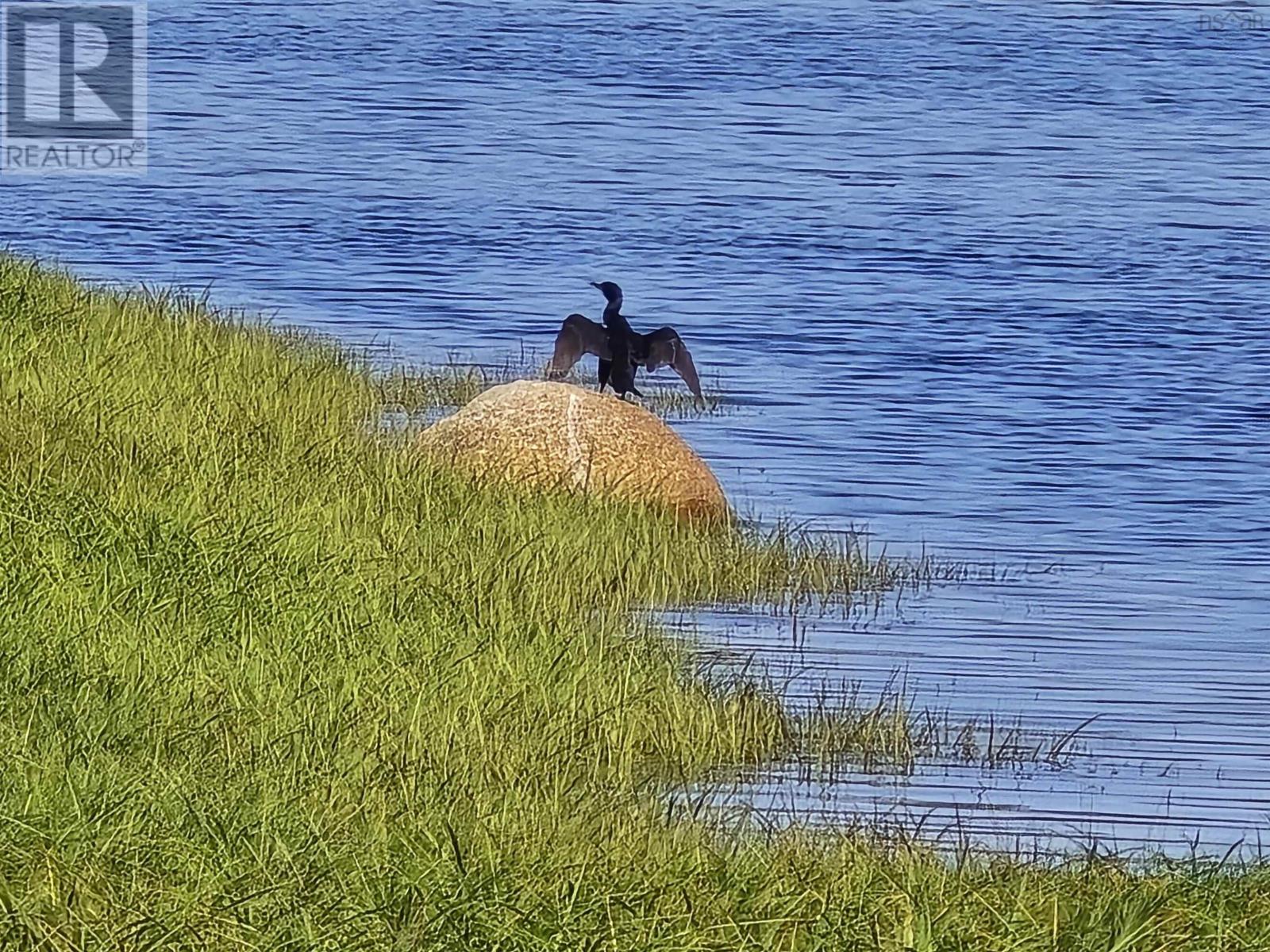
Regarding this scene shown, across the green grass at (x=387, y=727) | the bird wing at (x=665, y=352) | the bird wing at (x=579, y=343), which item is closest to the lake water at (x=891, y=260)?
the bird wing at (x=665, y=352)

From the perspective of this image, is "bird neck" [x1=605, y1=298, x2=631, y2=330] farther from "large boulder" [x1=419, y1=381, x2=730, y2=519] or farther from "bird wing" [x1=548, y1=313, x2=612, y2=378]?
"large boulder" [x1=419, y1=381, x2=730, y2=519]

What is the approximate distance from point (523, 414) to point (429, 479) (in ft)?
2.35

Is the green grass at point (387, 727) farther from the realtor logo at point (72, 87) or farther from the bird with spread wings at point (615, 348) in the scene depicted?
the realtor logo at point (72, 87)

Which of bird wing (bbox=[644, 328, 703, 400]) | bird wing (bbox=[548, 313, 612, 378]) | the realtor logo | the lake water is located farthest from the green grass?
the realtor logo

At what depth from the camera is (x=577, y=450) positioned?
488 inches

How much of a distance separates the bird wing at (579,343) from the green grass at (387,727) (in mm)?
2647

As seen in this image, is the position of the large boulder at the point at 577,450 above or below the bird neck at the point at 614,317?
above

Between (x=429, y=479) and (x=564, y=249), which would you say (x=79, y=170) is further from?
(x=429, y=479)

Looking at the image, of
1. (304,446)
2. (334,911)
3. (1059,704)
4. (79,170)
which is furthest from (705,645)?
(79,170)

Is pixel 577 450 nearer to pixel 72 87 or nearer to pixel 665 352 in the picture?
pixel 665 352

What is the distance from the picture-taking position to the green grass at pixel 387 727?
6.37 metres

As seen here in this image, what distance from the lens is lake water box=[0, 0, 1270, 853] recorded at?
1026 centimetres

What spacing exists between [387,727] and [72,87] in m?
29.8

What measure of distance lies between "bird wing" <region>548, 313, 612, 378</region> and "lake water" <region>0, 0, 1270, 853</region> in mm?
831
